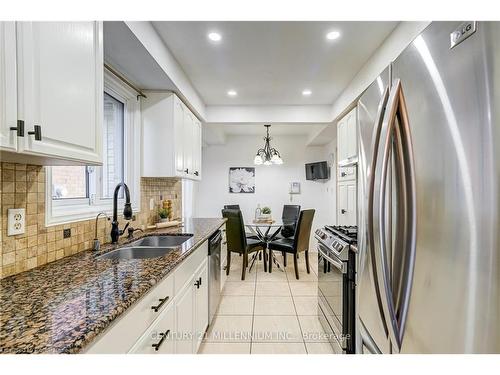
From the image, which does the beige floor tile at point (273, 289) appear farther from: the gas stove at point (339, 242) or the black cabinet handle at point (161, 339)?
the black cabinet handle at point (161, 339)

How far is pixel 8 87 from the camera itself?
881mm

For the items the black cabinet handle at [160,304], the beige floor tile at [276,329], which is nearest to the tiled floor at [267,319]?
the beige floor tile at [276,329]

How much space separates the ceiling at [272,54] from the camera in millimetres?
2129

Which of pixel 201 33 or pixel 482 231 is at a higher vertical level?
pixel 201 33

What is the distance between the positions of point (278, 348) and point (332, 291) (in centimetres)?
66

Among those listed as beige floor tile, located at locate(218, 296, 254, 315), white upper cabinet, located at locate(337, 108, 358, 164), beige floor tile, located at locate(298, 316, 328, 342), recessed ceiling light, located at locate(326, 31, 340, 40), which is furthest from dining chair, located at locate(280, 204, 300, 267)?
recessed ceiling light, located at locate(326, 31, 340, 40)

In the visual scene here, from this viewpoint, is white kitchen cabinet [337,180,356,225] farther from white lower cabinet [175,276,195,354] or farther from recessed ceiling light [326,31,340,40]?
white lower cabinet [175,276,195,354]

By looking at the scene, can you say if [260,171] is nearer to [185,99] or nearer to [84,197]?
[185,99]

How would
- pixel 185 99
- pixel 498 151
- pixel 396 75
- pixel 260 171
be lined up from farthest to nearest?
pixel 260 171 → pixel 185 99 → pixel 396 75 → pixel 498 151

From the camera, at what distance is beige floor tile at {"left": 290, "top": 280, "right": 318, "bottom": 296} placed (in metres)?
3.37

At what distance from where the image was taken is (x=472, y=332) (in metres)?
0.62

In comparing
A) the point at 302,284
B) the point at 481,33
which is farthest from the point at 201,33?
the point at 302,284
